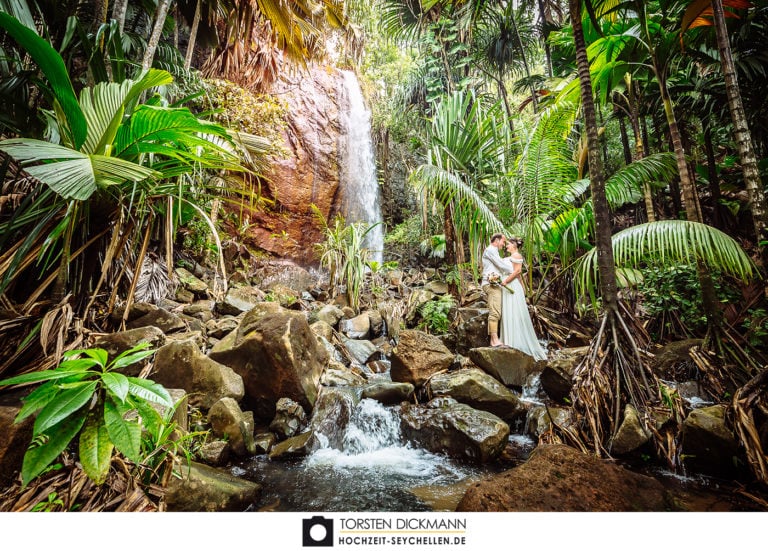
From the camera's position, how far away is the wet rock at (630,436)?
2.04 meters

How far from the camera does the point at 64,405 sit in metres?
0.90

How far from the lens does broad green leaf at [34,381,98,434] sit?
34.0 inches

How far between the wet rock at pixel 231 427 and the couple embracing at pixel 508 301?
2.91m

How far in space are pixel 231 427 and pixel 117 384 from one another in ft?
5.81

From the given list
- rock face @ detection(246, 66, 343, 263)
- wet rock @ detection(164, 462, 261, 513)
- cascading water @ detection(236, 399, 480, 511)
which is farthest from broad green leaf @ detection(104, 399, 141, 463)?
rock face @ detection(246, 66, 343, 263)

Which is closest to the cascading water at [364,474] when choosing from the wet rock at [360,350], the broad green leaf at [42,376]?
the broad green leaf at [42,376]

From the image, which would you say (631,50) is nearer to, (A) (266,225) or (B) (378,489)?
(B) (378,489)

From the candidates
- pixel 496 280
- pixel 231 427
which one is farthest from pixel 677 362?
pixel 231 427

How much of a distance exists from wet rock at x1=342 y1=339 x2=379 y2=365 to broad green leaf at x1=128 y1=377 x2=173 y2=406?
354 centimetres

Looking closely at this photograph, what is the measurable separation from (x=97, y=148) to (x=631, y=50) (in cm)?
437

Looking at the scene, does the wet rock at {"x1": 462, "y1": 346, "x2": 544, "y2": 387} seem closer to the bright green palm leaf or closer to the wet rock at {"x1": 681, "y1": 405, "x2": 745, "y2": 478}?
the bright green palm leaf

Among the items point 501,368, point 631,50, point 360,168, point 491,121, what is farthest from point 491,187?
point 360,168

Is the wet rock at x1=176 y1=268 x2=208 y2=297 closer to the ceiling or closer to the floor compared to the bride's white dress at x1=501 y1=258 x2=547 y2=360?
closer to the ceiling

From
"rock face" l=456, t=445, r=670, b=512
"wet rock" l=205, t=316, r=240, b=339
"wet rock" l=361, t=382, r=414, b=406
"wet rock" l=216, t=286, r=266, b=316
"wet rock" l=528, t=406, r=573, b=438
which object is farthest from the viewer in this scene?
"wet rock" l=216, t=286, r=266, b=316
